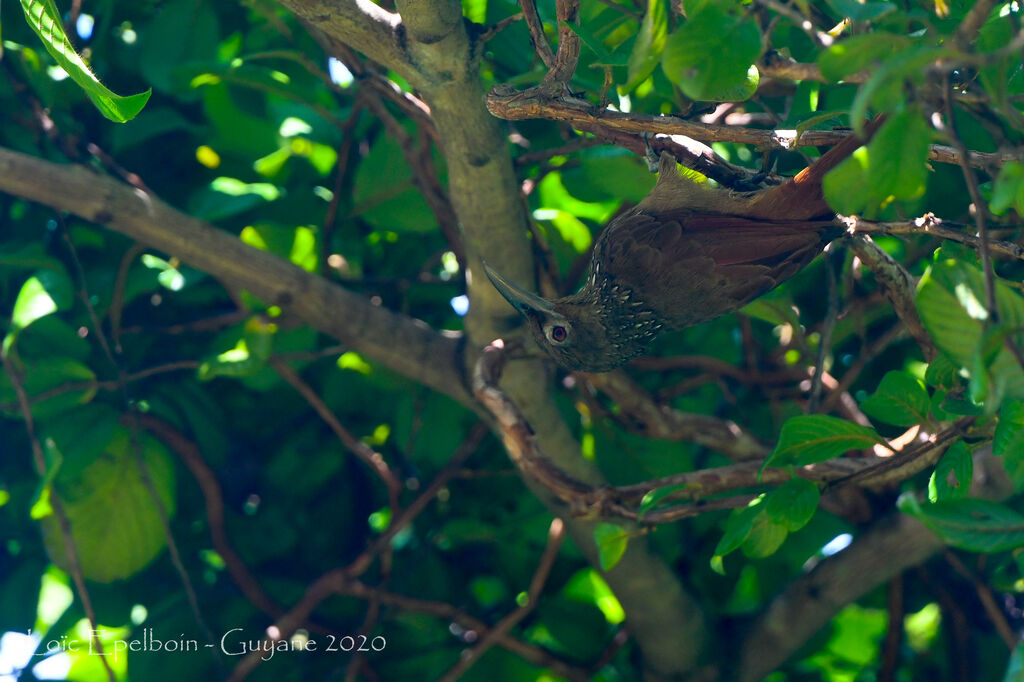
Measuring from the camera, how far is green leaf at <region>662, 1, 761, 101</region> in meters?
1.49

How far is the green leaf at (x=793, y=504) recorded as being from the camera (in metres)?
1.88

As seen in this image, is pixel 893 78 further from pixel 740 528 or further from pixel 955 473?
pixel 740 528

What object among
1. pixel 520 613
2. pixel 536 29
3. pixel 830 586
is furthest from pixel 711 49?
pixel 520 613

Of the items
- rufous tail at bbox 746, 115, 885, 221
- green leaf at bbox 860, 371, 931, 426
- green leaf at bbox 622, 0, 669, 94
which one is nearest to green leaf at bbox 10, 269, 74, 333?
green leaf at bbox 622, 0, 669, 94

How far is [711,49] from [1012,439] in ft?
2.97

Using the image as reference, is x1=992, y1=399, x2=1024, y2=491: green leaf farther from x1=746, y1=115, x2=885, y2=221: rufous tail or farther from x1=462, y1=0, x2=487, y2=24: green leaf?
x1=462, y1=0, x2=487, y2=24: green leaf

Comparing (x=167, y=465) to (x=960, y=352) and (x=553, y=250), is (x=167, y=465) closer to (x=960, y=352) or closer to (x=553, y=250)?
(x=553, y=250)

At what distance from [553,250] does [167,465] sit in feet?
5.23

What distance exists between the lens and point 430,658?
3.19 meters

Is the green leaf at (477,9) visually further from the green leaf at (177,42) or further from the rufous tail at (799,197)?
the rufous tail at (799,197)

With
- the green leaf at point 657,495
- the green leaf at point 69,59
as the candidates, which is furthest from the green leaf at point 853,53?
the green leaf at point 69,59

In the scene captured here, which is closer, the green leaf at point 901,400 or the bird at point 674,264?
the green leaf at point 901,400

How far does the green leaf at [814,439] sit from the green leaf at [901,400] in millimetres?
70

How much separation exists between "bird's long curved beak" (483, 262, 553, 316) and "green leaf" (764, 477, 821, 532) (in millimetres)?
1053
